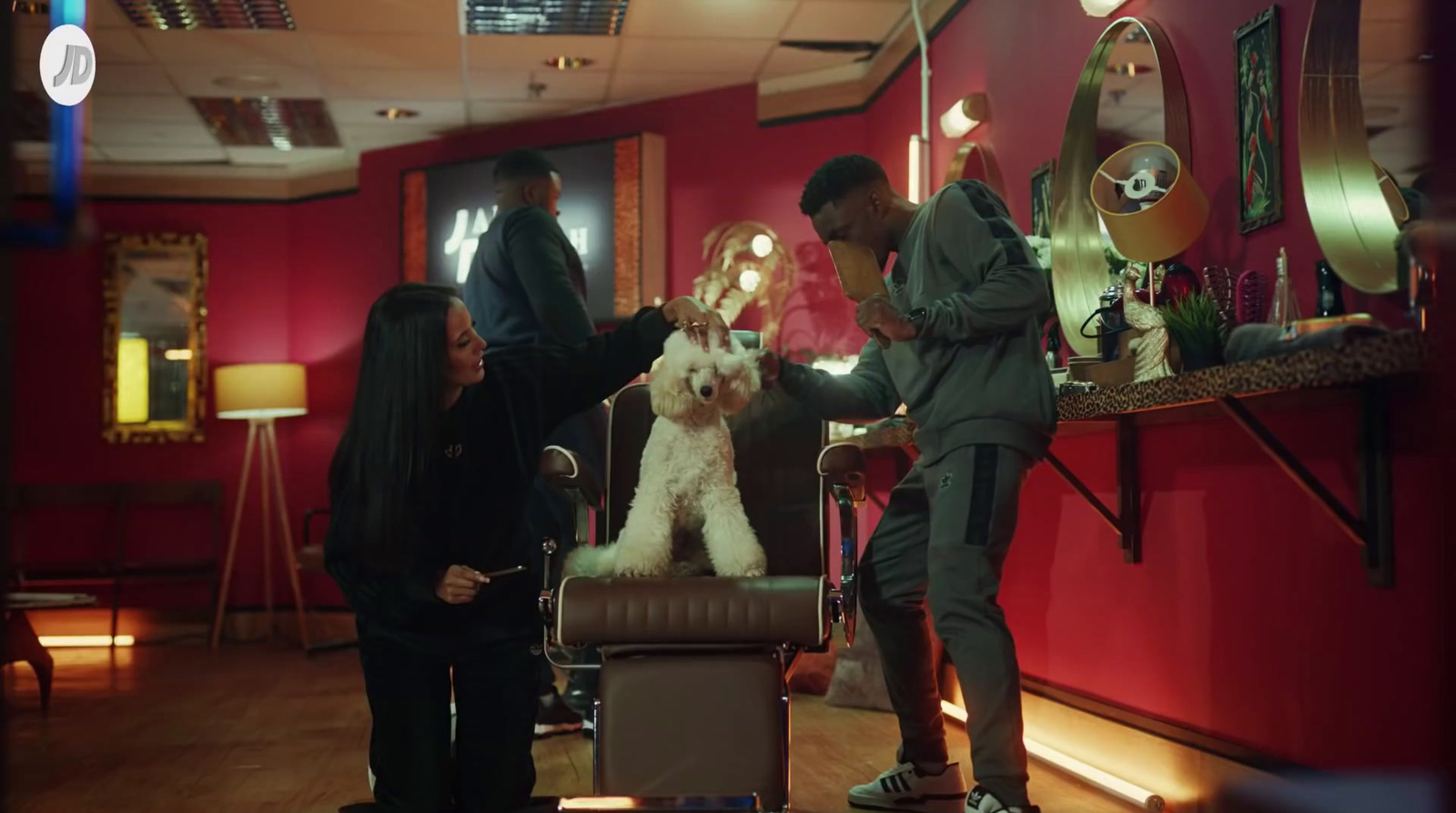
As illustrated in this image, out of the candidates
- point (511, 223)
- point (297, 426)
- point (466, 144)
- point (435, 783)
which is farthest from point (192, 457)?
point (435, 783)

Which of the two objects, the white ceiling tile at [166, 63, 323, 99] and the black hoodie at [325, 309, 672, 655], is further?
the white ceiling tile at [166, 63, 323, 99]

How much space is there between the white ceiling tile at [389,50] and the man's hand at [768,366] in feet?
10.6

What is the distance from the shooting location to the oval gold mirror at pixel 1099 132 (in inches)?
108

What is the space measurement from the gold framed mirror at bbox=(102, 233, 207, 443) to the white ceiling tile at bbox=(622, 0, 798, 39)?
3.86 m

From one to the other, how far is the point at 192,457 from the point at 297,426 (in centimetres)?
70

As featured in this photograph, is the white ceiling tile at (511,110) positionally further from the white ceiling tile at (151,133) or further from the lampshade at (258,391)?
the lampshade at (258,391)

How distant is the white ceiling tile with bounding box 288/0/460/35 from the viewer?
4.88 m

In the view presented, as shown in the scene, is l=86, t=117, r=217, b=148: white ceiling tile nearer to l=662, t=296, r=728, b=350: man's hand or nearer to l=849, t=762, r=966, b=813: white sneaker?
l=662, t=296, r=728, b=350: man's hand

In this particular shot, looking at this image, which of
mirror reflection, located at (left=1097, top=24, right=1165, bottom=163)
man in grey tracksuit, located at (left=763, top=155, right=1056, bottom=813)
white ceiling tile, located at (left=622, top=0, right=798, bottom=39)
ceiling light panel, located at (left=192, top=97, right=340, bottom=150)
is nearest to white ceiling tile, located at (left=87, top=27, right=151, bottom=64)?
ceiling light panel, located at (left=192, top=97, right=340, bottom=150)

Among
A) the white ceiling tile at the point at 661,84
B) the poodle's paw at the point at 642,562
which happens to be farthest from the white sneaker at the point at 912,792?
the white ceiling tile at the point at 661,84

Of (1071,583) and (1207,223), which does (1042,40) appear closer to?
(1207,223)

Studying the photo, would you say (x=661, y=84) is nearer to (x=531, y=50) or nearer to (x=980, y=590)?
(x=531, y=50)

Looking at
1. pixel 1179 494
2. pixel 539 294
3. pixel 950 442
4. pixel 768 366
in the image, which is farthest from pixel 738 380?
pixel 1179 494

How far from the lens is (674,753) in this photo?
7.50 ft
